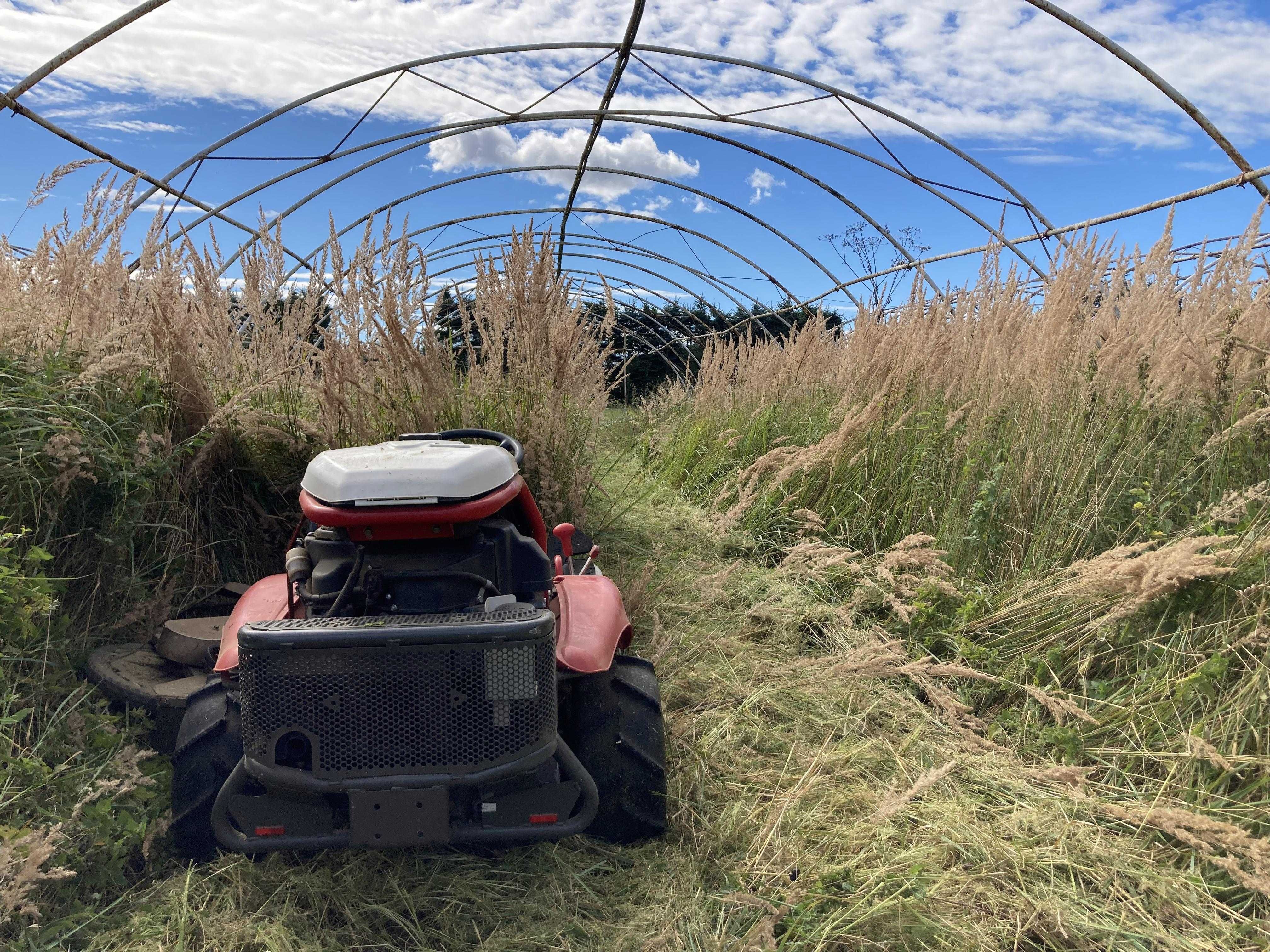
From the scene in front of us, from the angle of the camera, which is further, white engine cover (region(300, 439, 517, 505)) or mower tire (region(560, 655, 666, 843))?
mower tire (region(560, 655, 666, 843))

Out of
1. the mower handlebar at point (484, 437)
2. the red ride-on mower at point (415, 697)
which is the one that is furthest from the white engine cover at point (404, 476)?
the mower handlebar at point (484, 437)

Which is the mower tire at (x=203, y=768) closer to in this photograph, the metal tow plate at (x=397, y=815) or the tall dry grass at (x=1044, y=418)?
the metal tow plate at (x=397, y=815)

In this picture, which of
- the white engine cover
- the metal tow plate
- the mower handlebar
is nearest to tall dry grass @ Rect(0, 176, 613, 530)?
the mower handlebar

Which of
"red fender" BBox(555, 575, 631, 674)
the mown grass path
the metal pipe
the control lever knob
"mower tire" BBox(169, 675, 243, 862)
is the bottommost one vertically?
the mown grass path

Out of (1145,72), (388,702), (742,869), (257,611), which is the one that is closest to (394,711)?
(388,702)

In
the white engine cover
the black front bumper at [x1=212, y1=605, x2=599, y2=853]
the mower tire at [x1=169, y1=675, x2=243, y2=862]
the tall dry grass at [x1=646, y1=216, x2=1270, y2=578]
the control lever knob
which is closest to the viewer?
the black front bumper at [x1=212, y1=605, x2=599, y2=853]

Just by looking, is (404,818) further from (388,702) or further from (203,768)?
(203,768)

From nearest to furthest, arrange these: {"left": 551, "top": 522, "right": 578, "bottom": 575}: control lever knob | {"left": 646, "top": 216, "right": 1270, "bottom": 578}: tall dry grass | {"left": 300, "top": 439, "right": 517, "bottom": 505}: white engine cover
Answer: {"left": 300, "top": 439, "right": 517, "bottom": 505}: white engine cover, {"left": 551, "top": 522, "right": 578, "bottom": 575}: control lever knob, {"left": 646, "top": 216, "right": 1270, "bottom": 578}: tall dry grass

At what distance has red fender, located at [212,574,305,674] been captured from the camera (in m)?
2.03

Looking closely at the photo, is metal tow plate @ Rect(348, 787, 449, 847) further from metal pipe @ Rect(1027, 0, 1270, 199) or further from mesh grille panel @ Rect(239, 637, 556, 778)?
metal pipe @ Rect(1027, 0, 1270, 199)

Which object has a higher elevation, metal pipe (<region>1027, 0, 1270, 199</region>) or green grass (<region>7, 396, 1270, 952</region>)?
metal pipe (<region>1027, 0, 1270, 199</region>)

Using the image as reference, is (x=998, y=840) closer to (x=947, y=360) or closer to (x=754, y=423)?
(x=947, y=360)

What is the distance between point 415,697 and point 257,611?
2.59ft

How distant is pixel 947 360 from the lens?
4012 mm
